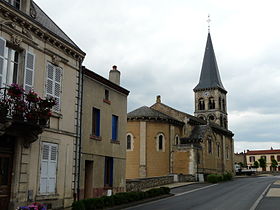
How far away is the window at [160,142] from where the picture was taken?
1534 inches

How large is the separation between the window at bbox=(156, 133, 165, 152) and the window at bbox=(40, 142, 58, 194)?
83.1 ft

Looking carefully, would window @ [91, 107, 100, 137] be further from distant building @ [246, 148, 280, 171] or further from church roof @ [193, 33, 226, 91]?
distant building @ [246, 148, 280, 171]

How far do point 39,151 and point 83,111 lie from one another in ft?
12.8

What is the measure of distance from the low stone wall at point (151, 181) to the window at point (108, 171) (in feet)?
12.7

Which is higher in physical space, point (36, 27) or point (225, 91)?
point (225, 91)

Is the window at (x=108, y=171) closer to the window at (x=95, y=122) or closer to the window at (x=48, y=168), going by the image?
the window at (x=95, y=122)

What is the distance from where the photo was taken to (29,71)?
13.0m

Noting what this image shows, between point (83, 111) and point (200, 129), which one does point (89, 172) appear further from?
point (200, 129)

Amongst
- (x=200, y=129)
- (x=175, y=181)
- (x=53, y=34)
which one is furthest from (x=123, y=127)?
(x=200, y=129)

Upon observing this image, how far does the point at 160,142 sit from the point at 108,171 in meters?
20.6

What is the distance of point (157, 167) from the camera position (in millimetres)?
38438

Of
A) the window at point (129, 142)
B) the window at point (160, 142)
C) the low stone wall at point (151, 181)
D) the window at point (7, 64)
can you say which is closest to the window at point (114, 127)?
the low stone wall at point (151, 181)

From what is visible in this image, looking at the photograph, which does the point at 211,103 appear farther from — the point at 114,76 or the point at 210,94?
the point at 114,76

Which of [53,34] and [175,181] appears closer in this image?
[53,34]
